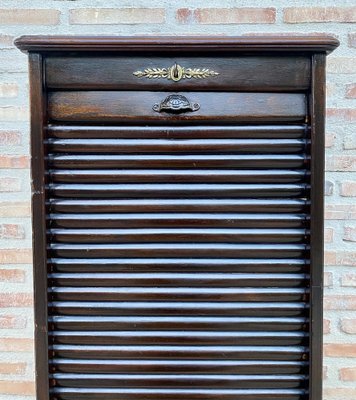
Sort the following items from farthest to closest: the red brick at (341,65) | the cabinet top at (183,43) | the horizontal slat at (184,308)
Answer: the red brick at (341,65), the horizontal slat at (184,308), the cabinet top at (183,43)

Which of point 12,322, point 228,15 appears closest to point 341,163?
point 228,15

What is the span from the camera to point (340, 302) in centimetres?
177

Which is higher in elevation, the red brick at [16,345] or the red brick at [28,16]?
the red brick at [28,16]

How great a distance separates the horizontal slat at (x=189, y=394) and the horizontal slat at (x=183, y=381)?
12mm

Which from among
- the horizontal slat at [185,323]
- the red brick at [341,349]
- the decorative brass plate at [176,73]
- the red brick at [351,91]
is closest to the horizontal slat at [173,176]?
the decorative brass plate at [176,73]

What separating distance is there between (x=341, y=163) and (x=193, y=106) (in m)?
0.65

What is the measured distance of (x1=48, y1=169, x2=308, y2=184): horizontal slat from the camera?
1.40 metres

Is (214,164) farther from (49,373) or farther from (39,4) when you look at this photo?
(39,4)

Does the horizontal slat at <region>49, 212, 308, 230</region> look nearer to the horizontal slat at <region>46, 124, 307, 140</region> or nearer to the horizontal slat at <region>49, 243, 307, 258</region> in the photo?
the horizontal slat at <region>49, 243, 307, 258</region>

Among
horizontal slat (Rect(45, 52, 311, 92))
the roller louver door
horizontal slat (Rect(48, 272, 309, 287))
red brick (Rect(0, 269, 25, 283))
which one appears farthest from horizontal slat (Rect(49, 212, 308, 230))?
red brick (Rect(0, 269, 25, 283))

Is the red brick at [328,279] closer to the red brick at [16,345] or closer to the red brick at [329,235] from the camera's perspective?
the red brick at [329,235]

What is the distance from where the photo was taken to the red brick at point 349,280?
5.79ft

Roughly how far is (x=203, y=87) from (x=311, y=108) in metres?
0.30

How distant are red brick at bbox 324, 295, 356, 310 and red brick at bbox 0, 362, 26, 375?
1102 mm
